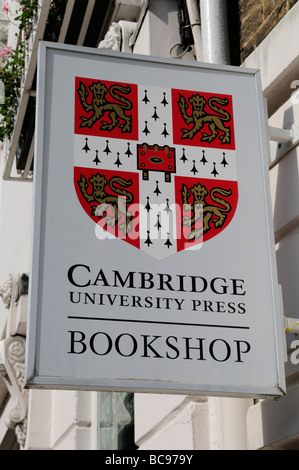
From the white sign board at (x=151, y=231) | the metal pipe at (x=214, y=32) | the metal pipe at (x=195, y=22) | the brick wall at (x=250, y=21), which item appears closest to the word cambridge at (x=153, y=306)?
the white sign board at (x=151, y=231)

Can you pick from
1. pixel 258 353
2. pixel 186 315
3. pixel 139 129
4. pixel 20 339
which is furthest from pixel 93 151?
pixel 20 339

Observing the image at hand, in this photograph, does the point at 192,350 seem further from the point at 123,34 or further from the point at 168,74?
the point at 123,34

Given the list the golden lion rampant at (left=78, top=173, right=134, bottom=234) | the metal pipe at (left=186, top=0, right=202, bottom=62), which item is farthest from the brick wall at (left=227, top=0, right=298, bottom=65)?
→ the golden lion rampant at (left=78, top=173, right=134, bottom=234)

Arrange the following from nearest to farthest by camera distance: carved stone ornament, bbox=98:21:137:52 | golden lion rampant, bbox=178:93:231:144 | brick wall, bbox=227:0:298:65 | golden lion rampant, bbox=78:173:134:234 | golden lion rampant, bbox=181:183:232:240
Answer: golden lion rampant, bbox=78:173:134:234 < golden lion rampant, bbox=181:183:232:240 < golden lion rampant, bbox=178:93:231:144 < brick wall, bbox=227:0:298:65 < carved stone ornament, bbox=98:21:137:52

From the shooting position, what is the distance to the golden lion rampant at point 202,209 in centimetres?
409

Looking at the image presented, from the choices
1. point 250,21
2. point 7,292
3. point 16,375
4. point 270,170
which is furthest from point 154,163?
point 7,292

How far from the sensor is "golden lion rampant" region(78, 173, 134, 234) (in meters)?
3.98

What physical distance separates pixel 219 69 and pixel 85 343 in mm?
1579

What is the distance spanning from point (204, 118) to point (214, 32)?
1.48m

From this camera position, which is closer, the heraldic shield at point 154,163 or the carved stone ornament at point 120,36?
the heraldic shield at point 154,163

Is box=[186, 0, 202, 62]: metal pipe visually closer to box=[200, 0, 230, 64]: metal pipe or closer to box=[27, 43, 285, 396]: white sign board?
box=[200, 0, 230, 64]: metal pipe

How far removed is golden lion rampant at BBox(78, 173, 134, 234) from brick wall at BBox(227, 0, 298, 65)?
163 centimetres

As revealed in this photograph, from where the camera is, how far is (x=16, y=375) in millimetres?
9438

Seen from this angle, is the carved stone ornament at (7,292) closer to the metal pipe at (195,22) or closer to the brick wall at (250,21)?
the metal pipe at (195,22)
